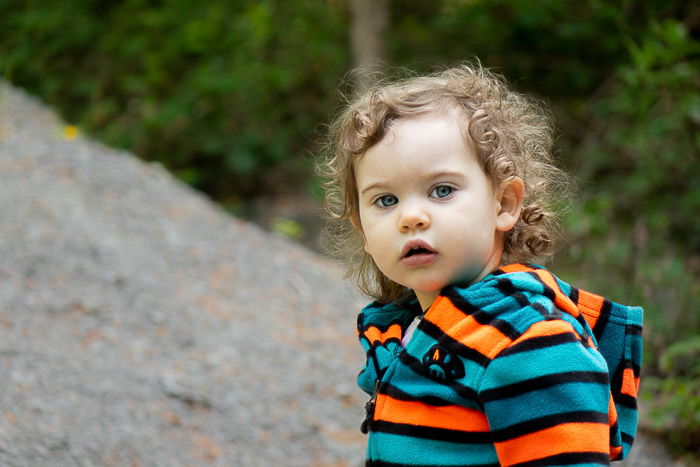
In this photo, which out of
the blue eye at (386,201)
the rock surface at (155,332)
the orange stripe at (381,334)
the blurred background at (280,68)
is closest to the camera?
the blue eye at (386,201)

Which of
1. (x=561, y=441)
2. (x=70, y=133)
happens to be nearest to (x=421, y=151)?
(x=561, y=441)

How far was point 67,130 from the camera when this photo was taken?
552cm

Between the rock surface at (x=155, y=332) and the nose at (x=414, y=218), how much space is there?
4.52ft

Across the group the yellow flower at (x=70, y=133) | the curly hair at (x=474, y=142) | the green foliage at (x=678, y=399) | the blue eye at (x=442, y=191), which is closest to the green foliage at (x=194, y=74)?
the yellow flower at (x=70, y=133)

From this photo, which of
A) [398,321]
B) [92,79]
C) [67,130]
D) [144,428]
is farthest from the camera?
[92,79]

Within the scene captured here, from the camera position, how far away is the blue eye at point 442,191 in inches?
55.7

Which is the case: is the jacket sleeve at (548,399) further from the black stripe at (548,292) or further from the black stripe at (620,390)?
the black stripe at (620,390)

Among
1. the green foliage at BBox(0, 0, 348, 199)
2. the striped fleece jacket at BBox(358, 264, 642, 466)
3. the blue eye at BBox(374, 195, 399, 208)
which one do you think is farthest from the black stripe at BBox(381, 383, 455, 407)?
the green foliage at BBox(0, 0, 348, 199)

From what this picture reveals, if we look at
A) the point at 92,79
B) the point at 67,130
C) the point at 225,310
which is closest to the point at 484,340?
the point at 225,310

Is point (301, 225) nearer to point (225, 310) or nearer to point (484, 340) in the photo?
point (225, 310)

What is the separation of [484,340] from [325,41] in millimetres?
5540

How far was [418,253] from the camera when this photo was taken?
55.8 inches

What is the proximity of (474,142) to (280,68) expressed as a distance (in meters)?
5.04

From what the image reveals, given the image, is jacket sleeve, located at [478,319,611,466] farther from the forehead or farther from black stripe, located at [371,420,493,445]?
the forehead
